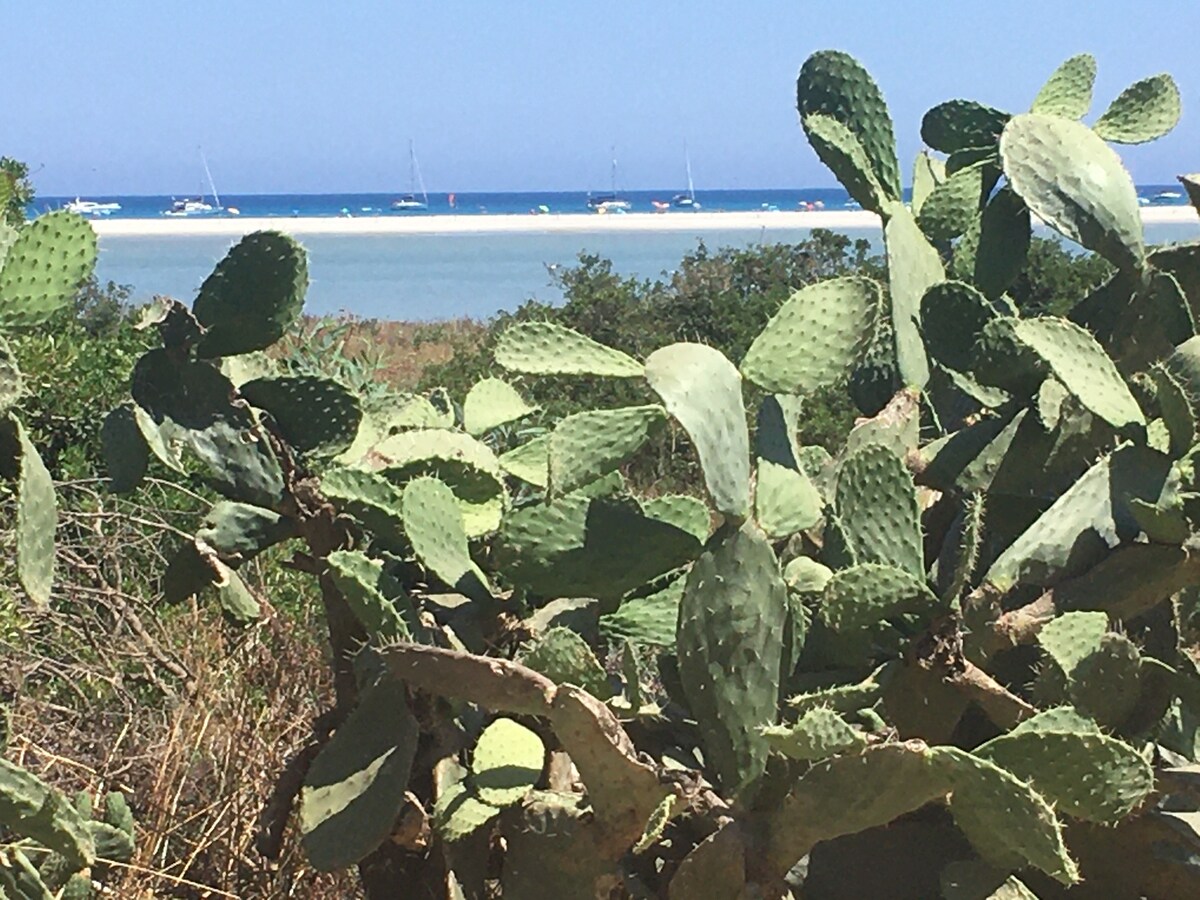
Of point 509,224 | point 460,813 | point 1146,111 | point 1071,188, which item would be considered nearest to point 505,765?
point 460,813

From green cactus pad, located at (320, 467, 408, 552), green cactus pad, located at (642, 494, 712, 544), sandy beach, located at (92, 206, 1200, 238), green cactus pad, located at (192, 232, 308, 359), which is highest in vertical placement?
green cactus pad, located at (192, 232, 308, 359)

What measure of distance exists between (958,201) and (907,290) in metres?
0.21

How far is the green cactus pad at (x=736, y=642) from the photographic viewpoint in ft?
5.18

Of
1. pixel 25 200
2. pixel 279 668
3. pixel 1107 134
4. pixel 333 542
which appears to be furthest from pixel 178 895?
pixel 25 200

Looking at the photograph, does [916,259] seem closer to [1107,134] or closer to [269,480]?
[1107,134]

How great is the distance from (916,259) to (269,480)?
95 cm

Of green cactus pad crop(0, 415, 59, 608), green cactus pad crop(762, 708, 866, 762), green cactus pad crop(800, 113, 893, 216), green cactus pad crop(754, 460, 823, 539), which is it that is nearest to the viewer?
green cactus pad crop(762, 708, 866, 762)

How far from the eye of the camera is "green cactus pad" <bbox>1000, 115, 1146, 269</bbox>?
1916 millimetres

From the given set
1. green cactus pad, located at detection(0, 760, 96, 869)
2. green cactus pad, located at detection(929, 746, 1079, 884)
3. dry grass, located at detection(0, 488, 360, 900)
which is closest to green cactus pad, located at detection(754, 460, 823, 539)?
green cactus pad, located at detection(929, 746, 1079, 884)

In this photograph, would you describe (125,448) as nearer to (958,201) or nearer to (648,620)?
(648,620)

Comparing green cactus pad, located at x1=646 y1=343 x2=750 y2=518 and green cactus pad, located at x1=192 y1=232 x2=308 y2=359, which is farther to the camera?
green cactus pad, located at x1=192 y1=232 x2=308 y2=359

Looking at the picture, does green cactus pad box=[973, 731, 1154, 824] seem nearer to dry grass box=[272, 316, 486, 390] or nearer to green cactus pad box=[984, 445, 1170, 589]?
green cactus pad box=[984, 445, 1170, 589]

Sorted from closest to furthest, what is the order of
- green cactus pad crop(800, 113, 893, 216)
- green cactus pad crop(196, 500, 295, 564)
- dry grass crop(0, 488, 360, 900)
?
green cactus pad crop(196, 500, 295, 564) → green cactus pad crop(800, 113, 893, 216) → dry grass crop(0, 488, 360, 900)

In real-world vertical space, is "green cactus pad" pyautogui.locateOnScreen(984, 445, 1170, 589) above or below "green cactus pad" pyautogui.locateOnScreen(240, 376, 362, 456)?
below
